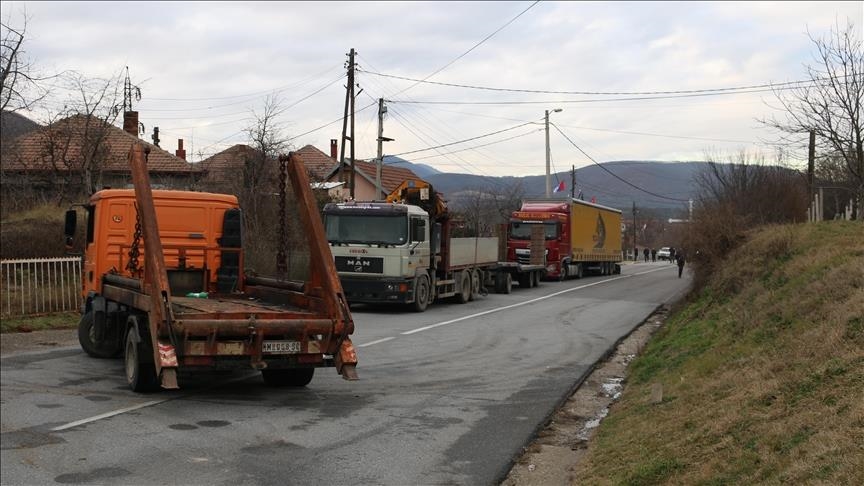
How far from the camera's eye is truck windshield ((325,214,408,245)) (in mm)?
20047

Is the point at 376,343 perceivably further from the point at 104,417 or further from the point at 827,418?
the point at 827,418

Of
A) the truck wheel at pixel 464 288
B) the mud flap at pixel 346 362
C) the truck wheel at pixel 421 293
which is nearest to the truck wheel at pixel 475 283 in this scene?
the truck wheel at pixel 464 288

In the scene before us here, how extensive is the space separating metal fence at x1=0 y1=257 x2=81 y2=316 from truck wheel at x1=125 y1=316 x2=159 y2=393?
7770mm

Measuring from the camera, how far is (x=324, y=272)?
8.73m

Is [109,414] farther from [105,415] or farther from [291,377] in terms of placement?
[291,377]

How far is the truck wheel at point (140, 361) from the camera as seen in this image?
834 centimetres

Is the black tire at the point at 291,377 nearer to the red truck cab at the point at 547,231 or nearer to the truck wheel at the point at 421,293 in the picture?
the truck wheel at the point at 421,293

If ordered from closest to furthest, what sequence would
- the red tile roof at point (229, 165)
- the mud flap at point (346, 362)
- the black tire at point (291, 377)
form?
the mud flap at point (346, 362) < the black tire at point (291, 377) < the red tile roof at point (229, 165)

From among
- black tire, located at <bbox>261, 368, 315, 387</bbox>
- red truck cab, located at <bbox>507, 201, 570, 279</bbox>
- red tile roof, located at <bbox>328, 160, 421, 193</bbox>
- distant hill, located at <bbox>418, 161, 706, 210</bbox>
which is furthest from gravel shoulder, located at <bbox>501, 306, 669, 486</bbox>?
distant hill, located at <bbox>418, 161, 706, 210</bbox>

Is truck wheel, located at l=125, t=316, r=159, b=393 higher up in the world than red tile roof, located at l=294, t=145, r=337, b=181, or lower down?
lower down

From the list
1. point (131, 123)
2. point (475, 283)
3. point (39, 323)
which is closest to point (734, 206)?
point (475, 283)

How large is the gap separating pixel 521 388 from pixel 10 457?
5921mm

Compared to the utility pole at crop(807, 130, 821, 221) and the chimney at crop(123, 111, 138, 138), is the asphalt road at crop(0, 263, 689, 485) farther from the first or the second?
the chimney at crop(123, 111, 138, 138)

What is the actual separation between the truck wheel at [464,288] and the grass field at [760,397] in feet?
39.2
